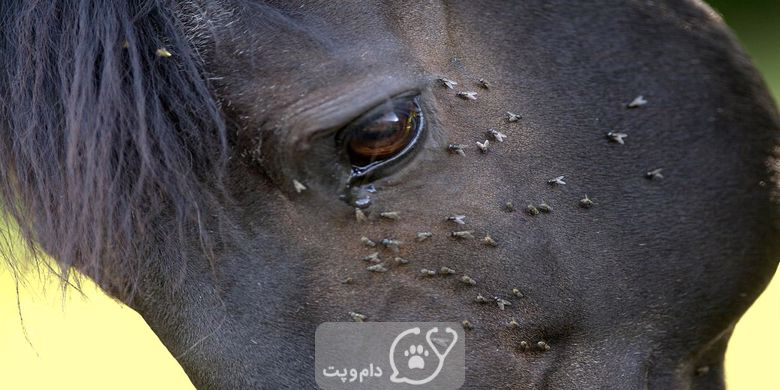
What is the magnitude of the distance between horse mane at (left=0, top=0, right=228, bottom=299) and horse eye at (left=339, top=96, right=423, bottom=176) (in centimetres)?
21

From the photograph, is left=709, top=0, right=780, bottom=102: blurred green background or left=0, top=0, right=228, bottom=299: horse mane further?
left=709, top=0, right=780, bottom=102: blurred green background

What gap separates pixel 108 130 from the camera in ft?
4.78

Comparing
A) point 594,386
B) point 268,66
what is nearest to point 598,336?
point 594,386

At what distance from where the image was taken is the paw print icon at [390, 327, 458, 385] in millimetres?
1540

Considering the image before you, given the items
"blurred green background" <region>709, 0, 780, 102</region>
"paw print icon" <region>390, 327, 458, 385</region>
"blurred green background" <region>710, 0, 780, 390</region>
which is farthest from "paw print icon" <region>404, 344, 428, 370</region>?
"blurred green background" <region>709, 0, 780, 102</region>

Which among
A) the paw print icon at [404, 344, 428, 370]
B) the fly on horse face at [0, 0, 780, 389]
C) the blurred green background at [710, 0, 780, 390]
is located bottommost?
the blurred green background at [710, 0, 780, 390]

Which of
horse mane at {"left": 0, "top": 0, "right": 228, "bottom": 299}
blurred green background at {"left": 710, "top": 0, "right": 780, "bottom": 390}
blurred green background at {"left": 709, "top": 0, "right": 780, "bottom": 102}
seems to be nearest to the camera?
horse mane at {"left": 0, "top": 0, "right": 228, "bottom": 299}

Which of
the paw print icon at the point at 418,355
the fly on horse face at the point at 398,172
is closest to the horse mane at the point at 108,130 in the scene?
the fly on horse face at the point at 398,172

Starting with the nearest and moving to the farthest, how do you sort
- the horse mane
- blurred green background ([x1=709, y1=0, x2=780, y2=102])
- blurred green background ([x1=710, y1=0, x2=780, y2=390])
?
A: the horse mane → blurred green background ([x1=710, y1=0, x2=780, y2=390]) → blurred green background ([x1=709, y1=0, x2=780, y2=102])

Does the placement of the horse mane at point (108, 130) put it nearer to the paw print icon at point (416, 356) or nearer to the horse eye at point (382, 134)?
the horse eye at point (382, 134)

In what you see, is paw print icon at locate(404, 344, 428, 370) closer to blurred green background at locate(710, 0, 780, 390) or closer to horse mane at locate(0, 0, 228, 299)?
horse mane at locate(0, 0, 228, 299)

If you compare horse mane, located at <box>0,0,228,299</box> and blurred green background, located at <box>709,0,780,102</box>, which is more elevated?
horse mane, located at <box>0,0,228,299</box>

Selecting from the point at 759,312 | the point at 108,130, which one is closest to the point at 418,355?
the point at 108,130

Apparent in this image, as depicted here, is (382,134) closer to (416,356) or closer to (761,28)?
(416,356)
